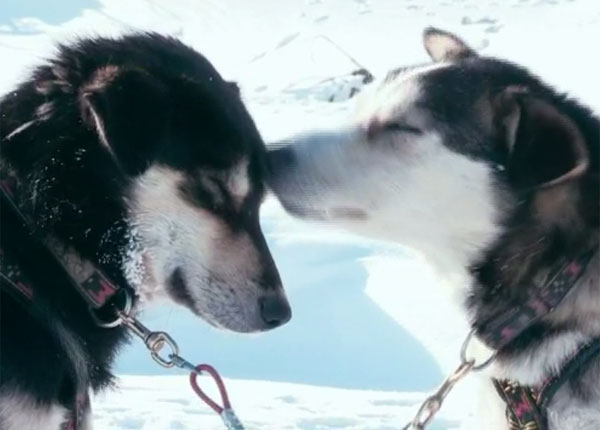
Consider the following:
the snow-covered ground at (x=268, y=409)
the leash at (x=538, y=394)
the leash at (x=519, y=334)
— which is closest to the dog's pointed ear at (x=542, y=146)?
the leash at (x=519, y=334)

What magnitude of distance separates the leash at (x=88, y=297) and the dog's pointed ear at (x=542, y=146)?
726mm

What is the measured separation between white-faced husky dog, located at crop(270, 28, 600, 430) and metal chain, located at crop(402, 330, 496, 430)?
0.11ft

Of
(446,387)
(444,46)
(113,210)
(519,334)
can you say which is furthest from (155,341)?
(444,46)

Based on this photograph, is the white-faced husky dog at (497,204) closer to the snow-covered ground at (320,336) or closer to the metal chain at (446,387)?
the metal chain at (446,387)

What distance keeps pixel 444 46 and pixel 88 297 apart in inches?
41.7

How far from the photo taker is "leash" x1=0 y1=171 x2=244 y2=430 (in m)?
2.01

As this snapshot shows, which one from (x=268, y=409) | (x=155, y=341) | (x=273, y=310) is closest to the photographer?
(x=155, y=341)

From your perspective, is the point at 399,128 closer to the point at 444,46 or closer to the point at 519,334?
the point at 444,46

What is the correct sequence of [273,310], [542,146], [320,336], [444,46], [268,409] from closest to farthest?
[542,146]
[273,310]
[444,46]
[268,409]
[320,336]

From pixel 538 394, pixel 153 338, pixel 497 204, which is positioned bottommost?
pixel 538 394

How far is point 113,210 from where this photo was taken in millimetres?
2123

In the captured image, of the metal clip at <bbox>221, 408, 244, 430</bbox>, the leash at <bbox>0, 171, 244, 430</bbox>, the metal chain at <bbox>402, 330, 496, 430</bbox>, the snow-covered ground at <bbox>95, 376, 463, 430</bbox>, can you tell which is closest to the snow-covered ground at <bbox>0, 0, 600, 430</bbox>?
the snow-covered ground at <bbox>95, 376, 463, 430</bbox>

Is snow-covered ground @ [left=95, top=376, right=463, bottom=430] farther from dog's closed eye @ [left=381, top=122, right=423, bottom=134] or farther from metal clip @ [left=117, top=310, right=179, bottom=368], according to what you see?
dog's closed eye @ [left=381, top=122, right=423, bottom=134]

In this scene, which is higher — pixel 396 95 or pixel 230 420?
pixel 396 95
